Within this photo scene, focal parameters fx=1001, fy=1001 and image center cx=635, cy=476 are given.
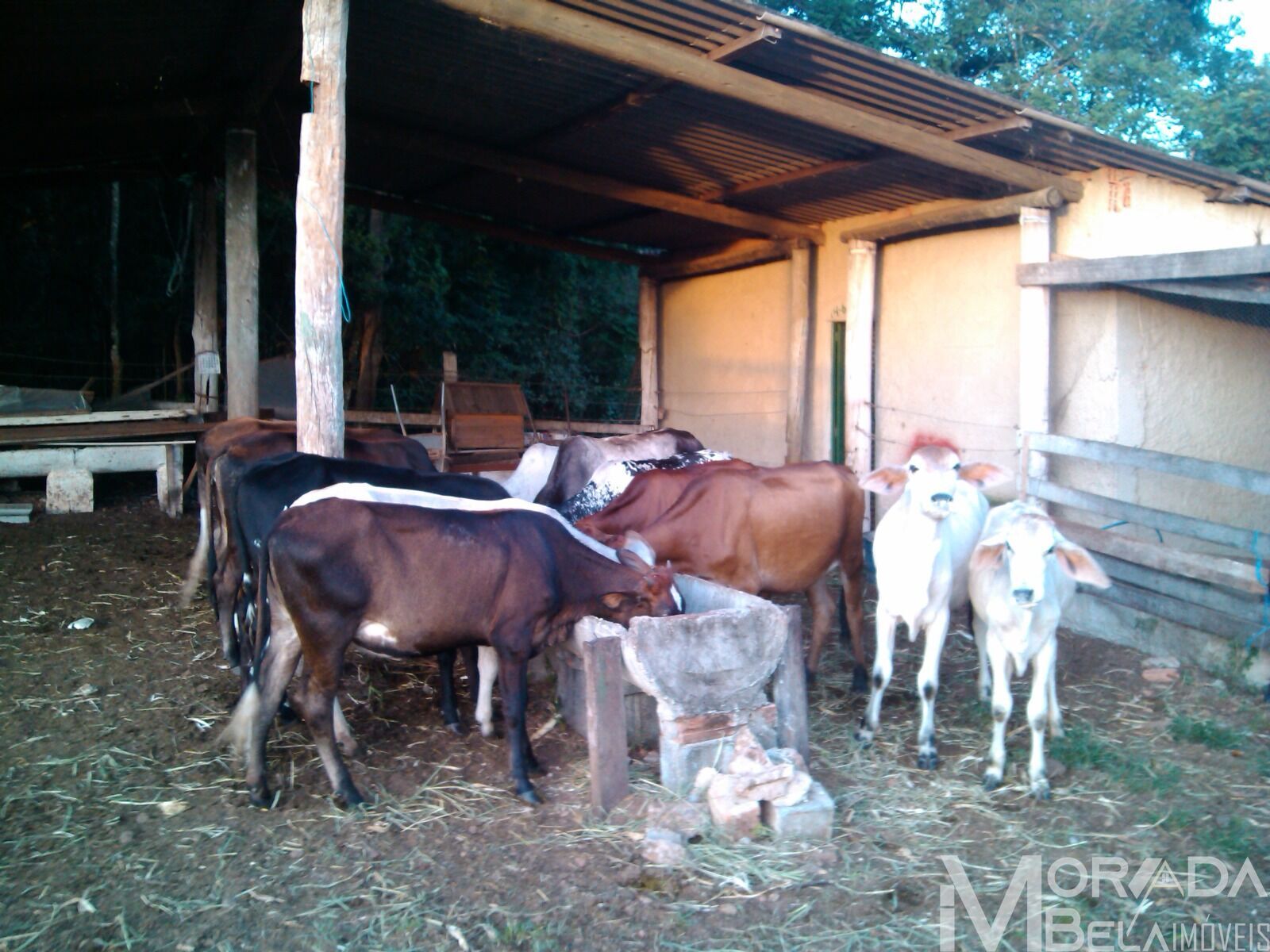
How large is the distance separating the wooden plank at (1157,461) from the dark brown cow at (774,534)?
175cm

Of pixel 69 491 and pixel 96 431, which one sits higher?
pixel 96 431

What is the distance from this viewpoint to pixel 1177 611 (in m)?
6.49

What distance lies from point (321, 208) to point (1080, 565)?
4355 mm

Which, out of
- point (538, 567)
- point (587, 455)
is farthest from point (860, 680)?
point (587, 455)

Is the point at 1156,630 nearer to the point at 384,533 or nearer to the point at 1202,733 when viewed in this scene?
the point at 1202,733

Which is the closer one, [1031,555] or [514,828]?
[514,828]

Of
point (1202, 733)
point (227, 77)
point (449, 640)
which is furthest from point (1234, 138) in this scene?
point (449, 640)

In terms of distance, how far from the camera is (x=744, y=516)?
20.3 feet

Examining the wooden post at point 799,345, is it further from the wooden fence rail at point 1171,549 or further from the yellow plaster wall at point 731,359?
the wooden fence rail at point 1171,549

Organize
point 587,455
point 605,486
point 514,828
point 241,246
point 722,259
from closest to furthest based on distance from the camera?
point 514,828, point 605,486, point 241,246, point 587,455, point 722,259

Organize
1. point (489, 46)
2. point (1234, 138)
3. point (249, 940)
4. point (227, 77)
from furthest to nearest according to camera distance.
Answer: point (1234, 138), point (227, 77), point (489, 46), point (249, 940)

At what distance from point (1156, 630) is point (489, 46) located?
5.89m

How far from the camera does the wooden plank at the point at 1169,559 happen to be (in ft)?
19.8

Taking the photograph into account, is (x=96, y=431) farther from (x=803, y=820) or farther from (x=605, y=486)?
(x=803, y=820)
